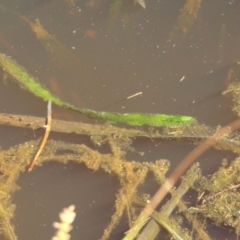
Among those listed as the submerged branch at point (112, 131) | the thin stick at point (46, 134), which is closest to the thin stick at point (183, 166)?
the submerged branch at point (112, 131)

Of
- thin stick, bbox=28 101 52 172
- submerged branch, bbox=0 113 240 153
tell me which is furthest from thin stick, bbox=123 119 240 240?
thin stick, bbox=28 101 52 172

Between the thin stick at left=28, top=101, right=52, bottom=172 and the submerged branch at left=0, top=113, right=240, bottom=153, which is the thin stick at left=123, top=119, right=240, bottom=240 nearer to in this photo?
the submerged branch at left=0, top=113, right=240, bottom=153

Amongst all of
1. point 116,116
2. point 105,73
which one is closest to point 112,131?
point 116,116

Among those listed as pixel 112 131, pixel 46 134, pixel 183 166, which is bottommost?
pixel 183 166

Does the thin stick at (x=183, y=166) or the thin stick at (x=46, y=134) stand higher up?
the thin stick at (x=46, y=134)

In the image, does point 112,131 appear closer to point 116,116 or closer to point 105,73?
point 116,116

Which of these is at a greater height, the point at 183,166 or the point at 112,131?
the point at 112,131

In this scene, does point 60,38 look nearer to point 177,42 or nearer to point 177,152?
point 177,42

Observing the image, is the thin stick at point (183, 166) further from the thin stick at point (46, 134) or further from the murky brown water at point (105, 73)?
the thin stick at point (46, 134)

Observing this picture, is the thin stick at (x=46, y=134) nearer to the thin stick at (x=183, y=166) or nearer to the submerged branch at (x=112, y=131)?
the submerged branch at (x=112, y=131)
